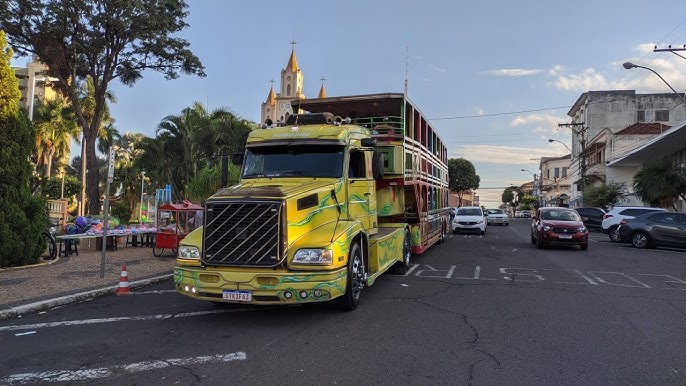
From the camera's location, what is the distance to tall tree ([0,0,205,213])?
18.8m

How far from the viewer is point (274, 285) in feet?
20.6

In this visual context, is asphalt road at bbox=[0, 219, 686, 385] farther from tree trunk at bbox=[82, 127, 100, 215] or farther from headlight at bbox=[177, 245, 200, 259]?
tree trunk at bbox=[82, 127, 100, 215]

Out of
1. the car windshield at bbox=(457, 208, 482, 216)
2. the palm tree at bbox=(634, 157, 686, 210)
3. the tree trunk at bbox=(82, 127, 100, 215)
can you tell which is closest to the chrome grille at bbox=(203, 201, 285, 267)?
the tree trunk at bbox=(82, 127, 100, 215)

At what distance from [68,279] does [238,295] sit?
19.0 feet

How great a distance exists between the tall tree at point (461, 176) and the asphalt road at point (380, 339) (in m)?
68.8

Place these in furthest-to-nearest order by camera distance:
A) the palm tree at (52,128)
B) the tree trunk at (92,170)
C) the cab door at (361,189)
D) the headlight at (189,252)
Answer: the palm tree at (52,128)
the tree trunk at (92,170)
the cab door at (361,189)
the headlight at (189,252)

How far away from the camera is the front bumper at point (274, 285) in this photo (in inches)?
247

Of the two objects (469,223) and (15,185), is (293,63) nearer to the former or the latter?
(469,223)

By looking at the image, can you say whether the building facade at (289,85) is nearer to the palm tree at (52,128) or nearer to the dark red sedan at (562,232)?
the palm tree at (52,128)

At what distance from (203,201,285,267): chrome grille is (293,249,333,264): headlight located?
0.83 ft

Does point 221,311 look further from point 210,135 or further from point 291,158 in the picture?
point 210,135

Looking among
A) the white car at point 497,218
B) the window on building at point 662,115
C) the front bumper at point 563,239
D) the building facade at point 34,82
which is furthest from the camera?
the window on building at point 662,115

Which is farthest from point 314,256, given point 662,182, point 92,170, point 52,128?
point 52,128

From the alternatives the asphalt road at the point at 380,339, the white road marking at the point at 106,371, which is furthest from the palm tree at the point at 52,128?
the white road marking at the point at 106,371
